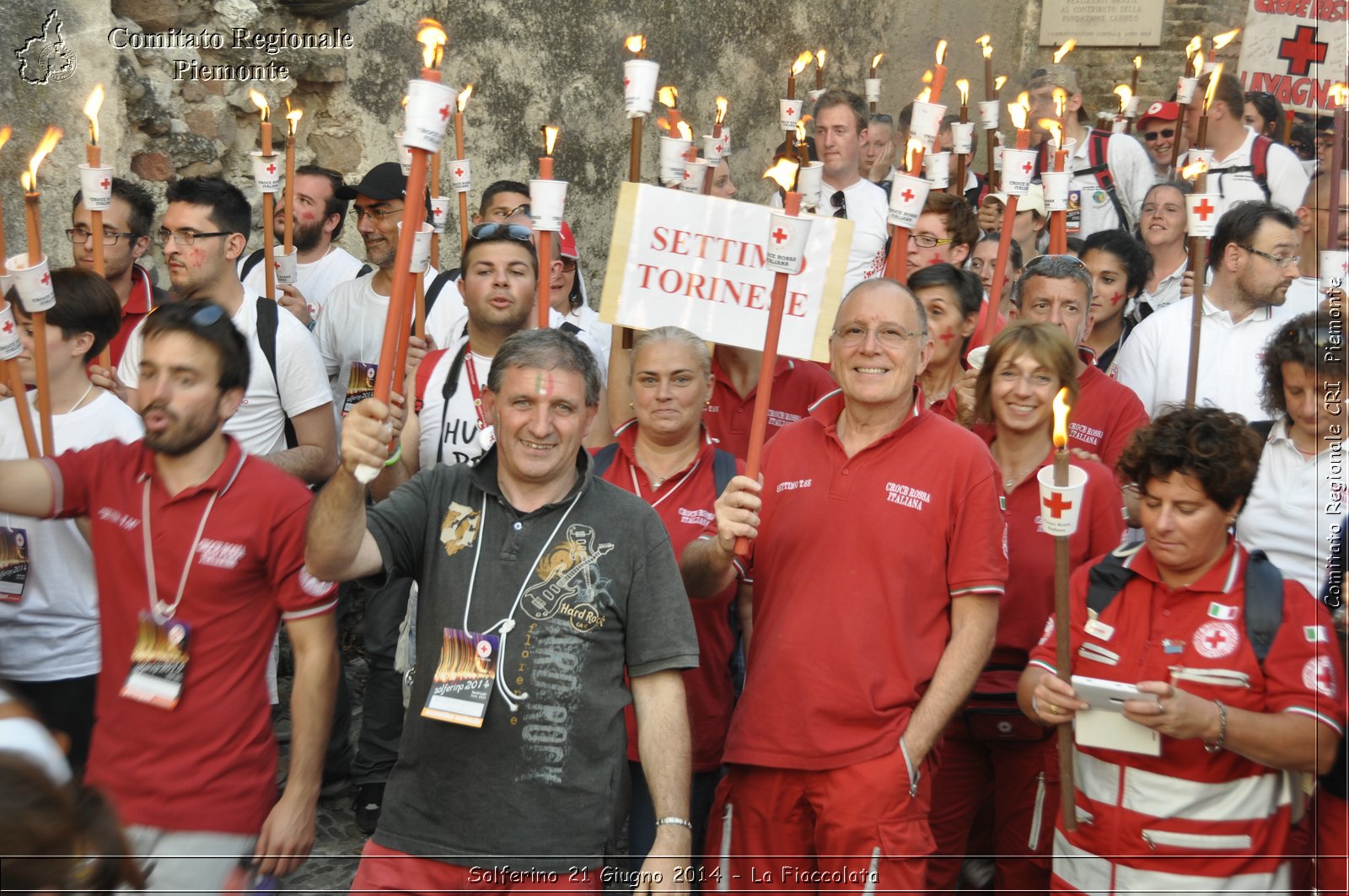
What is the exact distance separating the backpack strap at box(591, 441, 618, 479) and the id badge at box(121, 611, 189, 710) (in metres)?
1.48

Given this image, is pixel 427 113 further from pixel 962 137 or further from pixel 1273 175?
pixel 1273 175

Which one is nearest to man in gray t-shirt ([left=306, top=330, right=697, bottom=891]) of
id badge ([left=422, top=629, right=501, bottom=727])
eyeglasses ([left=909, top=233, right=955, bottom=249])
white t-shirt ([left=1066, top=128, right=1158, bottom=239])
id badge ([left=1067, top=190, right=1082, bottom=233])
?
id badge ([left=422, top=629, right=501, bottom=727])

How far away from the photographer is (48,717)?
395 cm

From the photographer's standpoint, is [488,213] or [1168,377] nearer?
[1168,377]

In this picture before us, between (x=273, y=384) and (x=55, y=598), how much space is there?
1353 millimetres

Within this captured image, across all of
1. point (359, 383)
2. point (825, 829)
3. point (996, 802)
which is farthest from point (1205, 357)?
point (359, 383)

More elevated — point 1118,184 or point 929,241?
point 1118,184

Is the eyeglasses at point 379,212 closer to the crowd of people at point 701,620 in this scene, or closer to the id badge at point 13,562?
the crowd of people at point 701,620

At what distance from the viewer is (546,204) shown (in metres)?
4.23

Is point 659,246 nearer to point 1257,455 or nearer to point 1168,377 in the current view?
point 1257,455

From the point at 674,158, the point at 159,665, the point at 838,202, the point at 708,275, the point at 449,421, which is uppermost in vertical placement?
the point at 838,202

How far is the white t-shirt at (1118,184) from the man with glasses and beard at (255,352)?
5389 mm

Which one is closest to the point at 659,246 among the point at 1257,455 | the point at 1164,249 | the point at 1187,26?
the point at 1257,455

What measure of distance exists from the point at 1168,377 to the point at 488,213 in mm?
3196
